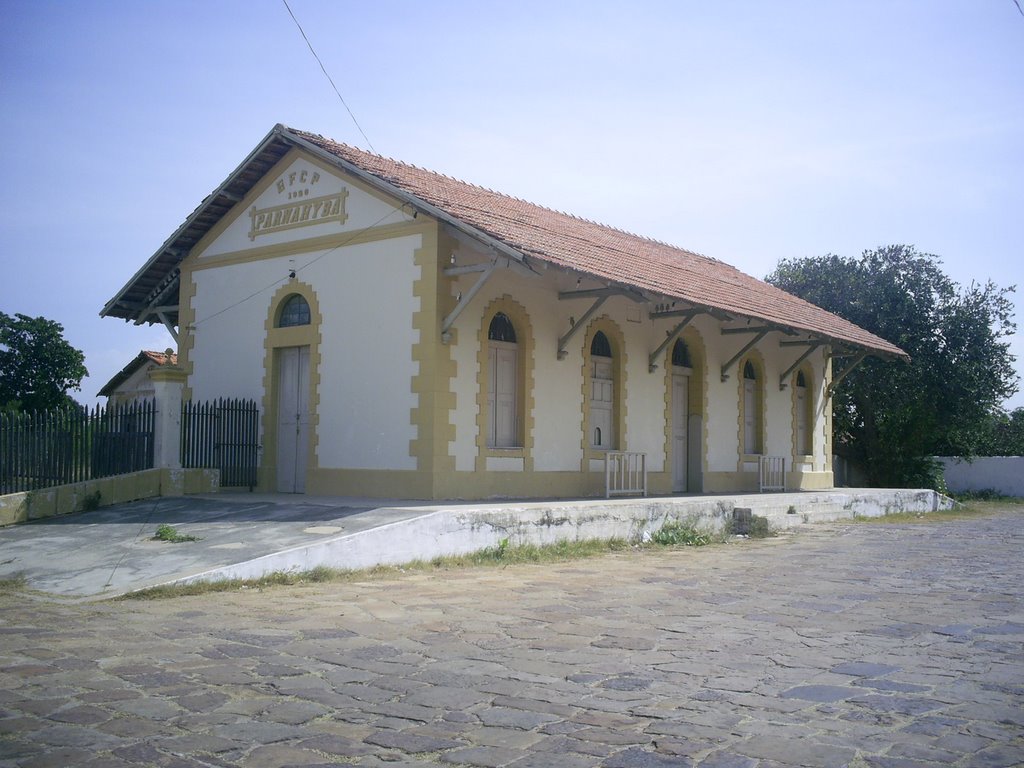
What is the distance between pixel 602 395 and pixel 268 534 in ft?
24.2

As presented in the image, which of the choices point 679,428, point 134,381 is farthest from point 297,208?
point 134,381

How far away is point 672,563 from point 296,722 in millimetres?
7115

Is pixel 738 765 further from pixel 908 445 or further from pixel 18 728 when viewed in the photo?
pixel 908 445

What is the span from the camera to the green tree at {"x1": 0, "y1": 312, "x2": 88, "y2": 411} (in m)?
25.5

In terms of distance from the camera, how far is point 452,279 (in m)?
13.4

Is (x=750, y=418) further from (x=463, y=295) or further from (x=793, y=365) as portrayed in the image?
(x=463, y=295)

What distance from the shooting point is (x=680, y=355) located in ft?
60.4

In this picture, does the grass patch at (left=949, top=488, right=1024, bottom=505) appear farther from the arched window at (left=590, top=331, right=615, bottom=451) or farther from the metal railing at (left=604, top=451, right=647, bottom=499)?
the arched window at (left=590, top=331, right=615, bottom=451)

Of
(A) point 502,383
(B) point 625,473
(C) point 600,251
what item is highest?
(C) point 600,251

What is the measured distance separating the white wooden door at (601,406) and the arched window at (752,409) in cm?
508

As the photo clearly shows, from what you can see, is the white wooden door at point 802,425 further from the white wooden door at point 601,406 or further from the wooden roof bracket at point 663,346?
the white wooden door at point 601,406

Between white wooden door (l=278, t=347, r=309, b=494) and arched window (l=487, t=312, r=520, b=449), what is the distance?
9.77 feet

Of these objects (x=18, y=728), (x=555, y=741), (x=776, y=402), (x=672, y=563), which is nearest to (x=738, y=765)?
(x=555, y=741)

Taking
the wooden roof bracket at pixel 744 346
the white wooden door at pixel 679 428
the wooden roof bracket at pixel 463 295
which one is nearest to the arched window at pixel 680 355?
the white wooden door at pixel 679 428
